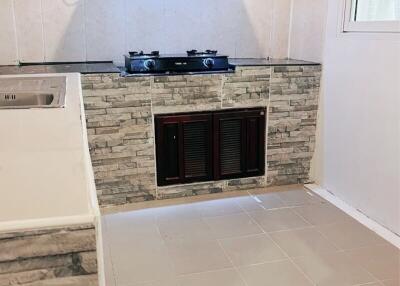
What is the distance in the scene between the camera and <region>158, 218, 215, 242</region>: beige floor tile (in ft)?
8.07

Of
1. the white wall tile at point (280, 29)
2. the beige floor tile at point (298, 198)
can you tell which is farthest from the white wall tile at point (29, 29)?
the beige floor tile at point (298, 198)

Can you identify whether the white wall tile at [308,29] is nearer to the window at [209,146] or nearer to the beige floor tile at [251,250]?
the window at [209,146]

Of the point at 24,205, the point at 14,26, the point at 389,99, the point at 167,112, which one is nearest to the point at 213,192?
the point at 167,112

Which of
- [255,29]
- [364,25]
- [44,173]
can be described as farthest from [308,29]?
[44,173]

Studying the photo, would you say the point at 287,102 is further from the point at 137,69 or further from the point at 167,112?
the point at 137,69

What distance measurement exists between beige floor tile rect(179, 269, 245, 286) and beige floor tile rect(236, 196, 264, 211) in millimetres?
792

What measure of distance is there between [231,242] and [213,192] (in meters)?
0.72

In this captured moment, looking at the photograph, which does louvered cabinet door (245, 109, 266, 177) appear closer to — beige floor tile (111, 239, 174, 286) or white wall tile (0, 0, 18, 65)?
beige floor tile (111, 239, 174, 286)

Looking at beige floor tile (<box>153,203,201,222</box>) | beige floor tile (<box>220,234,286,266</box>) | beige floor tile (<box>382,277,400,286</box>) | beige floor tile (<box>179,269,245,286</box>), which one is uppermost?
beige floor tile (<box>153,203,201,222</box>)

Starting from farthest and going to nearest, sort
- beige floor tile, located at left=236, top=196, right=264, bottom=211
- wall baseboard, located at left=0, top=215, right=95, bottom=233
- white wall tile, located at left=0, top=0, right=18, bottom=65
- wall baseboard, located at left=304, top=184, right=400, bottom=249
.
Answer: white wall tile, located at left=0, top=0, right=18, bottom=65, beige floor tile, located at left=236, top=196, right=264, bottom=211, wall baseboard, located at left=304, top=184, right=400, bottom=249, wall baseboard, located at left=0, top=215, right=95, bottom=233

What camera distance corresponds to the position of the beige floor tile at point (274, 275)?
6.61ft

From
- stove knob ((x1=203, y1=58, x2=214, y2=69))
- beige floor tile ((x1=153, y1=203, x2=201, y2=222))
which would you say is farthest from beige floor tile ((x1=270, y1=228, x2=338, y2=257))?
stove knob ((x1=203, y1=58, x2=214, y2=69))

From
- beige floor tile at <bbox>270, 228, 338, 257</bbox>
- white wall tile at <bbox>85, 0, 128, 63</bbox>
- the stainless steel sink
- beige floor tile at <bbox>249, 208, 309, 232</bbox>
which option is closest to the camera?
the stainless steel sink

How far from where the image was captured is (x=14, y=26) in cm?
301
